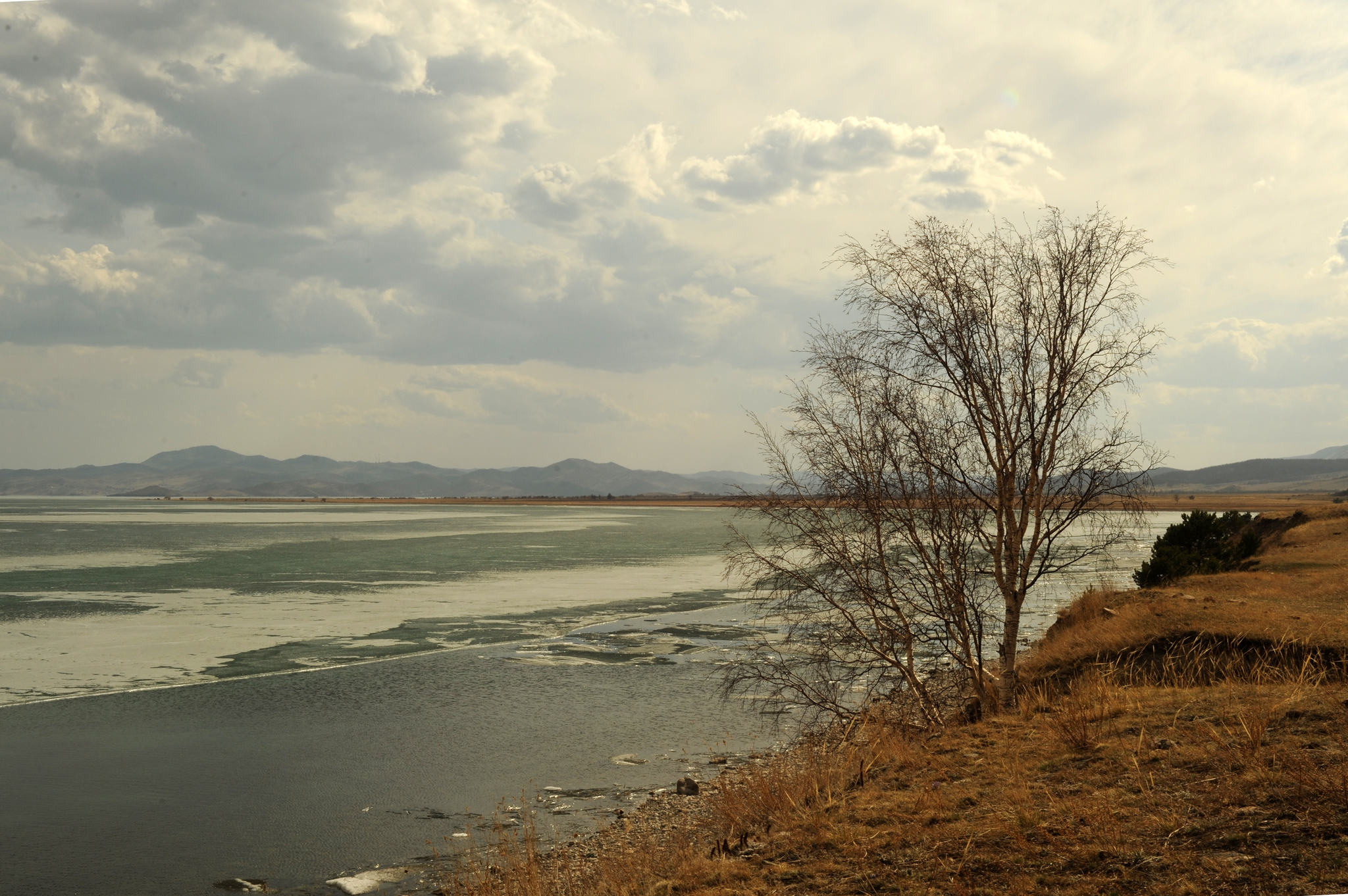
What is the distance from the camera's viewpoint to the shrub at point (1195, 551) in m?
27.0

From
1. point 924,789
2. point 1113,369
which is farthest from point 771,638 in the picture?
point 924,789

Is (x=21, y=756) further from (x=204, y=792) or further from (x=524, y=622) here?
(x=524, y=622)

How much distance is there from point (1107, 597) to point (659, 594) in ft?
65.8

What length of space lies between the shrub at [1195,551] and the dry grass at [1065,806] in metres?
12.5

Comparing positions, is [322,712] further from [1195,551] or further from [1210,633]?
[1195,551]

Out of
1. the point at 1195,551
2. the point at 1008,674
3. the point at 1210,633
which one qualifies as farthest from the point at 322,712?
the point at 1195,551

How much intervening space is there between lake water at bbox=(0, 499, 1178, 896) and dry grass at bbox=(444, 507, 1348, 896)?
3137 mm

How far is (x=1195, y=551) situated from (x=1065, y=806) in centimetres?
2570

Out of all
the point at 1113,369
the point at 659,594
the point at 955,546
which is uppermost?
the point at 1113,369

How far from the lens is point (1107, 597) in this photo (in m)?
23.5

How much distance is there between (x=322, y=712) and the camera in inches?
765

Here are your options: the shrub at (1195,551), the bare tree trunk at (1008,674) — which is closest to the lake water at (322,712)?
the shrub at (1195,551)

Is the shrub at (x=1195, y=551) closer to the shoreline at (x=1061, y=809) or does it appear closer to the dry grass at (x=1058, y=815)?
the shoreline at (x=1061, y=809)

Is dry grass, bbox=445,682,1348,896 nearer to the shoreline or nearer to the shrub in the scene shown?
the shoreline
